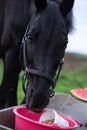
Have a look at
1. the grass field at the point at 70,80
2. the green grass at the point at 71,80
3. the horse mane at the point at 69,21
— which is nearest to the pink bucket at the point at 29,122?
the horse mane at the point at 69,21

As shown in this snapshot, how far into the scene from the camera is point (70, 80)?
20.9ft

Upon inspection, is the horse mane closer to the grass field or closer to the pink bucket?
the pink bucket

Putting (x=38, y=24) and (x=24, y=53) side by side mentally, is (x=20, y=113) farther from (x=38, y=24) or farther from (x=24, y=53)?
(x=38, y=24)

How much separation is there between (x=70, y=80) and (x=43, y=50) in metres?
4.09

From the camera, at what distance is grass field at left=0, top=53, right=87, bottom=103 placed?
5651 millimetres

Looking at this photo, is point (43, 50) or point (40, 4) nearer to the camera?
point (43, 50)

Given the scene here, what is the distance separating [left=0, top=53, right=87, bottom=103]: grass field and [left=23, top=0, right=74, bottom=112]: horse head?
2674mm

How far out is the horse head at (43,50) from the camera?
2258 millimetres

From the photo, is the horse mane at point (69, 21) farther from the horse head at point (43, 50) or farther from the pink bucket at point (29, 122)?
the pink bucket at point (29, 122)

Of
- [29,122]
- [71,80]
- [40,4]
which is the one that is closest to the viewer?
[29,122]

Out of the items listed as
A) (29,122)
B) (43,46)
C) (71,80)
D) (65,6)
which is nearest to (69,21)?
(65,6)

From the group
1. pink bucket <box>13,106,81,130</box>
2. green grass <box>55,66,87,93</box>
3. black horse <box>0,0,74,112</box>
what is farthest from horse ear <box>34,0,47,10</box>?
green grass <box>55,66,87,93</box>

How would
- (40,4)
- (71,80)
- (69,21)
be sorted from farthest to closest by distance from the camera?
(71,80) → (69,21) → (40,4)

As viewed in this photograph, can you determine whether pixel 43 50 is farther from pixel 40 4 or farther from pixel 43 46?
pixel 40 4
